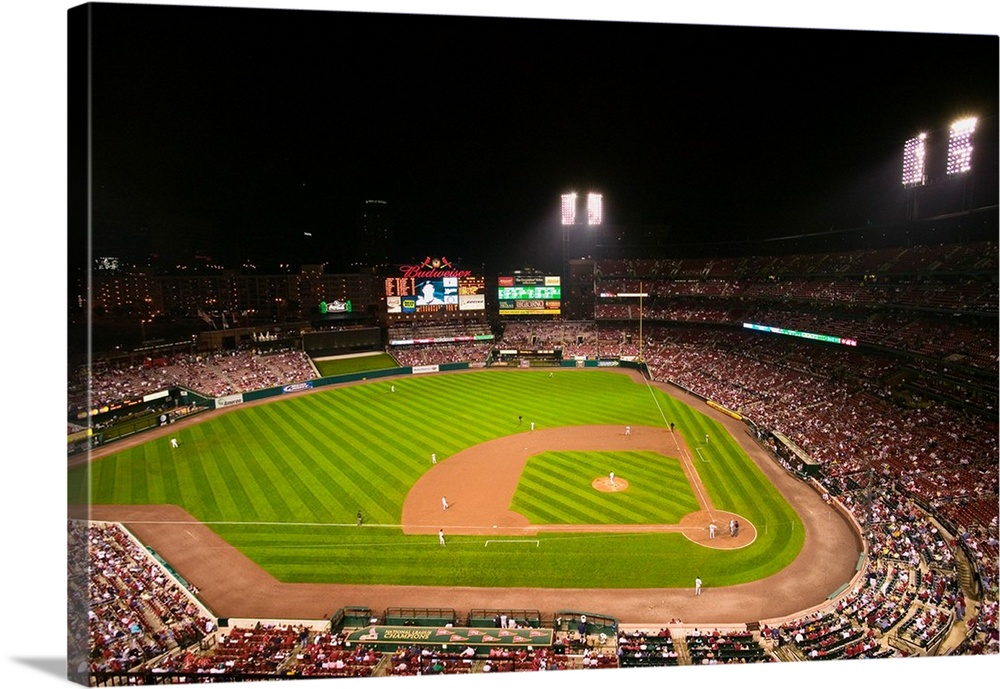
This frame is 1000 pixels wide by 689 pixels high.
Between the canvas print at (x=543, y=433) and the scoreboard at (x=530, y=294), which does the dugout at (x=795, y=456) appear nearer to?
the canvas print at (x=543, y=433)

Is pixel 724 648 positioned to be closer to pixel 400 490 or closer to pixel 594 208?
pixel 400 490

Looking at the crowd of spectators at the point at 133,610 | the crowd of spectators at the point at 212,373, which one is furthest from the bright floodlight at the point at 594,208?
the crowd of spectators at the point at 133,610

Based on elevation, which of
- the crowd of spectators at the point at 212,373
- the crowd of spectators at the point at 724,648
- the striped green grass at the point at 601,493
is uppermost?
the crowd of spectators at the point at 212,373

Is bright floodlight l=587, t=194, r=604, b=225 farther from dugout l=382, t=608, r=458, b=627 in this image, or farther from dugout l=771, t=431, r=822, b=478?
dugout l=382, t=608, r=458, b=627

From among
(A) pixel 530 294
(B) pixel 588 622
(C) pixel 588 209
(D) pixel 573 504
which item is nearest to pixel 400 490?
(D) pixel 573 504

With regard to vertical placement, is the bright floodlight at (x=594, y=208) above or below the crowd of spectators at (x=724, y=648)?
above

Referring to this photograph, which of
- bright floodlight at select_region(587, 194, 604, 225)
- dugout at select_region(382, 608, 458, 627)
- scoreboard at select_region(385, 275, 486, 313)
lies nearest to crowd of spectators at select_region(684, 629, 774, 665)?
dugout at select_region(382, 608, 458, 627)
